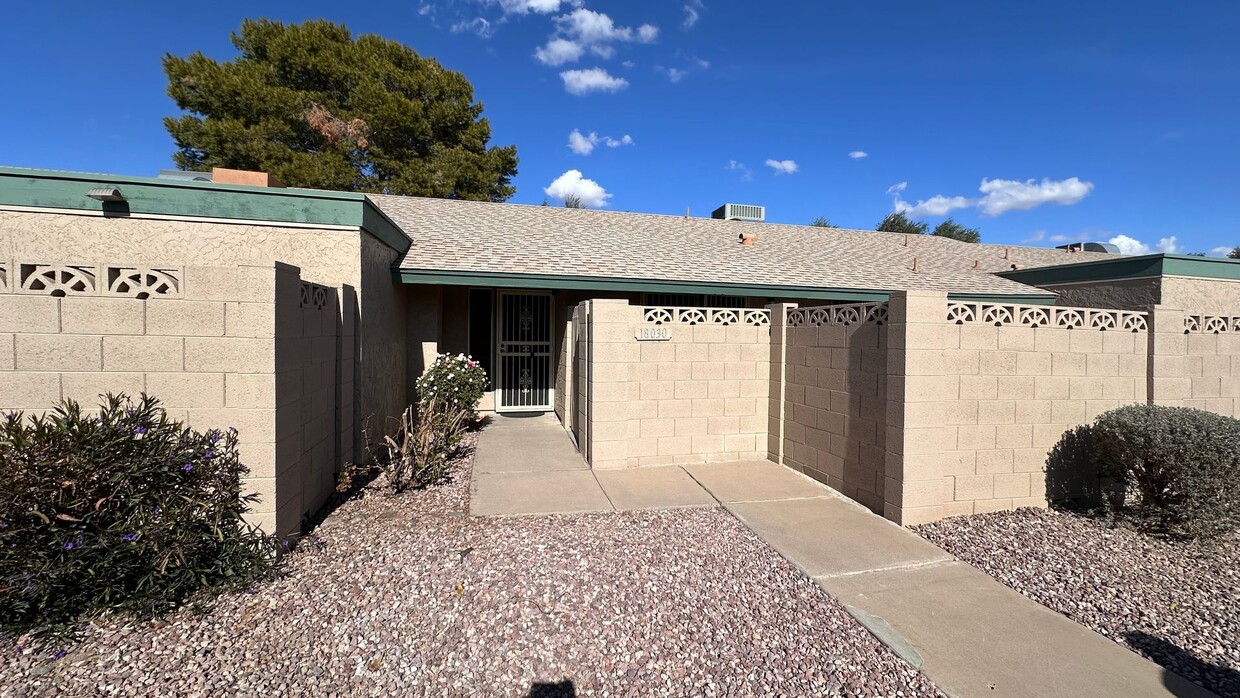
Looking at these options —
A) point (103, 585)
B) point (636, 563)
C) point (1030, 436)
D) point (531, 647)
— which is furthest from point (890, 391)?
point (103, 585)

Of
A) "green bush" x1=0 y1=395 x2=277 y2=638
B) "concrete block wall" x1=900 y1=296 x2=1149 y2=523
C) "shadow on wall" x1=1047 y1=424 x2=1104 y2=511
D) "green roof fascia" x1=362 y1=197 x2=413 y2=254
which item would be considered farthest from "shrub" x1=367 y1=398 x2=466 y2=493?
"shadow on wall" x1=1047 y1=424 x2=1104 y2=511

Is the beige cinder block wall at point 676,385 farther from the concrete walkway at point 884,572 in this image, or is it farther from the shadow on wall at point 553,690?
the shadow on wall at point 553,690

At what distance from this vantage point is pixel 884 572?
4.07m

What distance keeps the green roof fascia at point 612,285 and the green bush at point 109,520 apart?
4696 millimetres

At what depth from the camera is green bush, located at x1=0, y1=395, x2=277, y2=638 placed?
292 cm

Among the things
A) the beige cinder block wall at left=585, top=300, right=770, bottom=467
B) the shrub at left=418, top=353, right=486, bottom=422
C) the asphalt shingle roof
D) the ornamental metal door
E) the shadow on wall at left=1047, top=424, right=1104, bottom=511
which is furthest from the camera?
the ornamental metal door

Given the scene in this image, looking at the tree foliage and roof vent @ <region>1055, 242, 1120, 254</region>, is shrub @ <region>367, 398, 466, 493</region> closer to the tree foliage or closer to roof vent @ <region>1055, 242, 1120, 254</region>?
the tree foliage

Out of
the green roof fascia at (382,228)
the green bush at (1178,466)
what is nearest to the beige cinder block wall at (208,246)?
the green roof fascia at (382,228)

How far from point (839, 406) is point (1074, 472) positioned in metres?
2.37

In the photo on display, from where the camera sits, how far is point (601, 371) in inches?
263

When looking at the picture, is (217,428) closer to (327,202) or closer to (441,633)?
(441,633)

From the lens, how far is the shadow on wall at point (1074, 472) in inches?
215

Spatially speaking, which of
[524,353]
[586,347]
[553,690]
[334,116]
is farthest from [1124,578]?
[334,116]

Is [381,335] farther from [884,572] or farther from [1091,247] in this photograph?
[1091,247]
